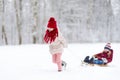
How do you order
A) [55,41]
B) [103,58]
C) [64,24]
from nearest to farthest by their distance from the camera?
[55,41]
[103,58]
[64,24]

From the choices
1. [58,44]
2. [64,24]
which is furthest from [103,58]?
[64,24]

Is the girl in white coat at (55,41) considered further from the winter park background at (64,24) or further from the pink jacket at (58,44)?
the winter park background at (64,24)

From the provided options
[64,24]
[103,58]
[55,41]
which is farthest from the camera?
[64,24]

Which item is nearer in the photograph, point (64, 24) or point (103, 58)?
point (103, 58)

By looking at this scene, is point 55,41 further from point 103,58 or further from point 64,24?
point 64,24

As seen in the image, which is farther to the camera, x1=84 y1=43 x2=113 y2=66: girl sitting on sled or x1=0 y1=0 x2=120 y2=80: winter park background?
x1=0 y1=0 x2=120 y2=80: winter park background

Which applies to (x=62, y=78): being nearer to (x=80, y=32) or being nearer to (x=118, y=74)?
(x=118, y=74)

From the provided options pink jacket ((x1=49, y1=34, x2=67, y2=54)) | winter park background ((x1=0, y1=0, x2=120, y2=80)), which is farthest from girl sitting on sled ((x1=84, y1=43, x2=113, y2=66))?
pink jacket ((x1=49, y1=34, x2=67, y2=54))

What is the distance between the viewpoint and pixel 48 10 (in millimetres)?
39750

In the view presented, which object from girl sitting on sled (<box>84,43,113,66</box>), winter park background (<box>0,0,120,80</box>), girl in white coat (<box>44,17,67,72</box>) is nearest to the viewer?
girl in white coat (<box>44,17,67,72</box>)

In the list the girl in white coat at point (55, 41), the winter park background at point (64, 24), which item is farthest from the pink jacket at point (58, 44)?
the winter park background at point (64, 24)

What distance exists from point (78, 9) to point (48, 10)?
3.66 meters

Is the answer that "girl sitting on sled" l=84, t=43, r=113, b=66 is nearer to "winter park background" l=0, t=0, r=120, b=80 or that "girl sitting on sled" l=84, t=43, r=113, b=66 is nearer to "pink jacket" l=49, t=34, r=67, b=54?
"winter park background" l=0, t=0, r=120, b=80

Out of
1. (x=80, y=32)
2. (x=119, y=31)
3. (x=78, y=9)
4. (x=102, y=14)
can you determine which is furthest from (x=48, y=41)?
(x=119, y=31)
